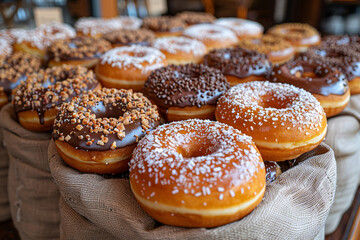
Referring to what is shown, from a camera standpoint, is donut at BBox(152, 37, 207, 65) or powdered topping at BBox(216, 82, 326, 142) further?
donut at BBox(152, 37, 207, 65)

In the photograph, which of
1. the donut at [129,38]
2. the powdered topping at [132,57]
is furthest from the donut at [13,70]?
the donut at [129,38]

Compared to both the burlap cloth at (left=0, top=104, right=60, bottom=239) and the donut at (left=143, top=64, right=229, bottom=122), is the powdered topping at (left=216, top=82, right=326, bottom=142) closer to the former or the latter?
the donut at (left=143, top=64, right=229, bottom=122)

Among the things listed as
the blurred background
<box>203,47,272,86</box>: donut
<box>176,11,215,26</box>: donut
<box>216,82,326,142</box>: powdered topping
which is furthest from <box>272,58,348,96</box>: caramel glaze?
the blurred background

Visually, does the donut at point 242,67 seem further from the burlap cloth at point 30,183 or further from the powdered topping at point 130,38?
the burlap cloth at point 30,183

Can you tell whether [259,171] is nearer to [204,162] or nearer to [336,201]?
[204,162]

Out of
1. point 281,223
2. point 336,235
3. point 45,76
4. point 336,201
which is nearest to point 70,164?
point 45,76

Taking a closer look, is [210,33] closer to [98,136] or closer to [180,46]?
[180,46]
